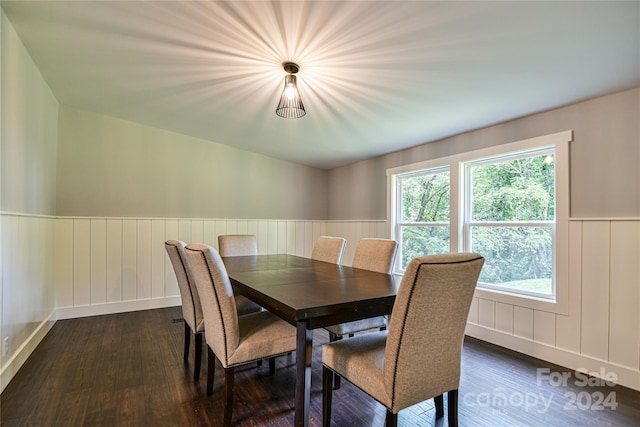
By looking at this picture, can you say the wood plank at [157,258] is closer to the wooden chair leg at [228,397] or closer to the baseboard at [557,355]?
the wooden chair leg at [228,397]

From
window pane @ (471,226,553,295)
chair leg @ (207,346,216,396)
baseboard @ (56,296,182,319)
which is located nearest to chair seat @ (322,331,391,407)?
chair leg @ (207,346,216,396)

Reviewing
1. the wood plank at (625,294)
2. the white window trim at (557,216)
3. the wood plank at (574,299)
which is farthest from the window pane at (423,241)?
the wood plank at (625,294)

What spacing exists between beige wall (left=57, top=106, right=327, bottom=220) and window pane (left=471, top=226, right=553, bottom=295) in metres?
3.00

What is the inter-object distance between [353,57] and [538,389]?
2.57 m

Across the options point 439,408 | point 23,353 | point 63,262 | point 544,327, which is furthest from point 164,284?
point 544,327

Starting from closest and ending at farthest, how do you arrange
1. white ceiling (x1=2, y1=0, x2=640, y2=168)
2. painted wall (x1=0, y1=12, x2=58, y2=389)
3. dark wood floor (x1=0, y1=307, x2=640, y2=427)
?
white ceiling (x1=2, y1=0, x2=640, y2=168) → dark wood floor (x1=0, y1=307, x2=640, y2=427) → painted wall (x1=0, y1=12, x2=58, y2=389)

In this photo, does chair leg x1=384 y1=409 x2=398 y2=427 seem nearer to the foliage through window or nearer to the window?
the foliage through window

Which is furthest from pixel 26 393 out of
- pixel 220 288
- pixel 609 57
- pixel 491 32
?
pixel 609 57

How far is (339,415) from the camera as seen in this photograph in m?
1.83

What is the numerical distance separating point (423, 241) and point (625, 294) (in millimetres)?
1851

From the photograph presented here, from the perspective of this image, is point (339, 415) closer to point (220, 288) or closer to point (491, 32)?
point (220, 288)

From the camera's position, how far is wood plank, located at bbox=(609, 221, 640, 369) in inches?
83.7

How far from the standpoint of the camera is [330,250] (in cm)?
310

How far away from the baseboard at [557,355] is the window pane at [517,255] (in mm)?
448
